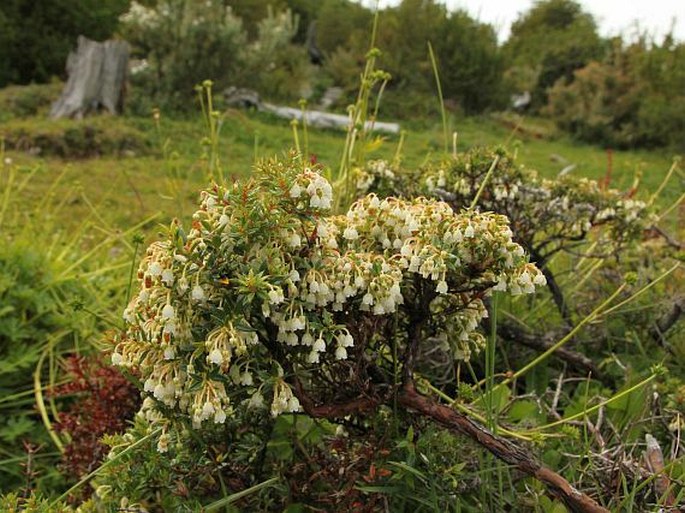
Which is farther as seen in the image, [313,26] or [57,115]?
[313,26]

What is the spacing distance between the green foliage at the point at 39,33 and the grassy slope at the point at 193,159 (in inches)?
213

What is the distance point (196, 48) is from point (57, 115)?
2881 mm

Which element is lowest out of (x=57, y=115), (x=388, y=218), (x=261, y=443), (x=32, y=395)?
(x=57, y=115)

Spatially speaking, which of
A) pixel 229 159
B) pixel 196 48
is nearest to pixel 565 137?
pixel 196 48

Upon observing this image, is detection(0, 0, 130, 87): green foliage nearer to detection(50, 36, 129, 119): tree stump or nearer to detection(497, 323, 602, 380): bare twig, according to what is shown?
detection(50, 36, 129, 119): tree stump

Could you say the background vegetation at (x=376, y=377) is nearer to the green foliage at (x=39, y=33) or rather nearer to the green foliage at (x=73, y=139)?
the green foliage at (x=73, y=139)

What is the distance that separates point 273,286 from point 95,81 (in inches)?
419

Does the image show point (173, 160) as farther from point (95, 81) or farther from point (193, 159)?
point (95, 81)

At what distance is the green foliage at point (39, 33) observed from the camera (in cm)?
1431

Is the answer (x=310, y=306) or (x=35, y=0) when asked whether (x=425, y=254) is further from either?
(x=35, y=0)

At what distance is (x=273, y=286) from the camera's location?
1.27 meters

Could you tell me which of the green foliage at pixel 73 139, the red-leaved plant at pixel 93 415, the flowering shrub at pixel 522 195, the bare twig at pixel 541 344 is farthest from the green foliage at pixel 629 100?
the red-leaved plant at pixel 93 415

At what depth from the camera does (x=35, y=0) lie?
48.0 feet

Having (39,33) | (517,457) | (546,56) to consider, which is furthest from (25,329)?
(546,56)
